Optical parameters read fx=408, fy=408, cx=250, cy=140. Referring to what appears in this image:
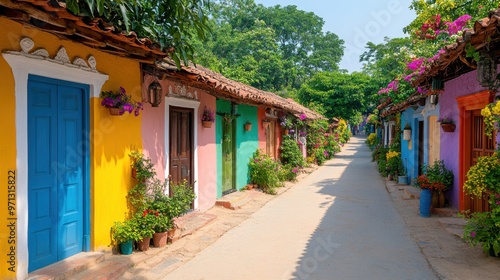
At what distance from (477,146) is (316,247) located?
3804mm

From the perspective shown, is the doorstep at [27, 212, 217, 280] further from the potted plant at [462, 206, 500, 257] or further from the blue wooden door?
the potted plant at [462, 206, 500, 257]

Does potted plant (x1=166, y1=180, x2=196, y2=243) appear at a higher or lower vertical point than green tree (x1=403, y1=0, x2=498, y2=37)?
lower

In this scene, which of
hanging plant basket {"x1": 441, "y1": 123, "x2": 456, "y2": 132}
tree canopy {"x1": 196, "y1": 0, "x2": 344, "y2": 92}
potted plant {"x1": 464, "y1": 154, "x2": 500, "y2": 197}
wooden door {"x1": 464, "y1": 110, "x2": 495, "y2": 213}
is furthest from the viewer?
tree canopy {"x1": 196, "y1": 0, "x2": 344, "y2": 92}

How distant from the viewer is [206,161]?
928 cm

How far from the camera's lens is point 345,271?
17.3 ft

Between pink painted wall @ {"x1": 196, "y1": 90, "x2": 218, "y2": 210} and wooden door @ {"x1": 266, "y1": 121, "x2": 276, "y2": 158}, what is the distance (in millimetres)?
5623

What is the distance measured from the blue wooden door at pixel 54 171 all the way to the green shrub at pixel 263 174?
7.70m

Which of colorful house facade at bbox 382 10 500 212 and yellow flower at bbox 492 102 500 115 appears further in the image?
colorful house facade at bbox 382 10 500 212

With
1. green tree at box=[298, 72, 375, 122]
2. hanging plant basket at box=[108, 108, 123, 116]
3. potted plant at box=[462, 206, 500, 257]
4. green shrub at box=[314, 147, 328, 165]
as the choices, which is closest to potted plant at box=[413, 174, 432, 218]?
potted plant at box=[462, 206, 500, 257]

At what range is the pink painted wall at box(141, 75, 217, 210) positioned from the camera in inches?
263

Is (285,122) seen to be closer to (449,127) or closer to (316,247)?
(449,127)

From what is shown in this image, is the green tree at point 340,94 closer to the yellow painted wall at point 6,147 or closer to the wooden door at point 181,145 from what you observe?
the wooden door at point 181,145

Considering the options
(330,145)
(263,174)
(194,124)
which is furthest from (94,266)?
(330,145)

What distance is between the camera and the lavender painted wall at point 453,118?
7.95m
